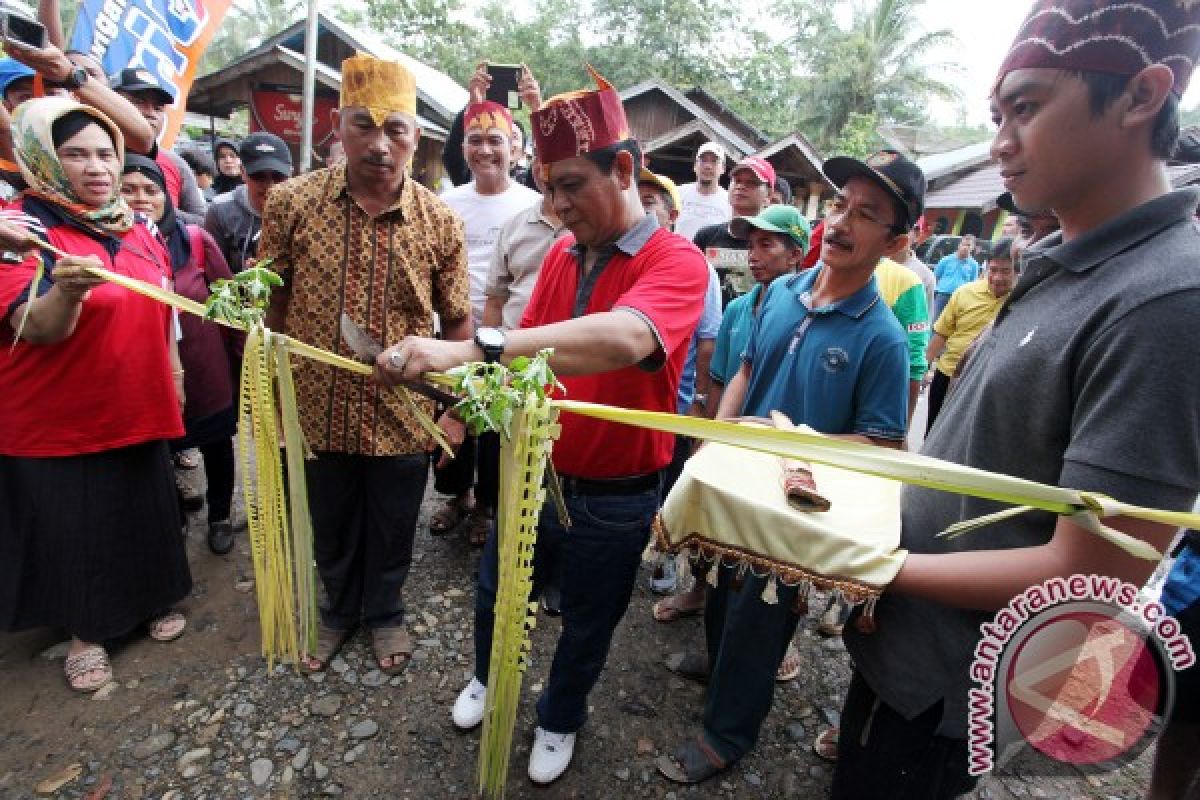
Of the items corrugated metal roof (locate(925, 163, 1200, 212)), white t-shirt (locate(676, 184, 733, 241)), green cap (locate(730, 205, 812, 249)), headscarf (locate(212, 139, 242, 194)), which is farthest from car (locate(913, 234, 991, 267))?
headscarf (locate(212, 139, 242, 194))

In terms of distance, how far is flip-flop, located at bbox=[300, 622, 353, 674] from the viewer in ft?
9.26

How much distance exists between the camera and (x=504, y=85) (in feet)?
14.3

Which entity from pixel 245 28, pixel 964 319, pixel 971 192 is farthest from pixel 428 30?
pixel 964 319

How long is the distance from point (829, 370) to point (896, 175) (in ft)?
2.60

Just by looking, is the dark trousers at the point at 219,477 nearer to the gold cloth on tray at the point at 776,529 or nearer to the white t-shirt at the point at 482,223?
the white t-shirt at the point at 482,223

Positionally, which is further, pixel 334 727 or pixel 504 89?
pixel 504 89

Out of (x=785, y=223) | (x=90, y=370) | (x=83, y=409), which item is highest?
(x=785, y=223)

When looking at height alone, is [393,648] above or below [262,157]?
below

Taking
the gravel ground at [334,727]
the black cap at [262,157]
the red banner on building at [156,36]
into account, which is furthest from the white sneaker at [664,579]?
the red banner on building at [156,36]

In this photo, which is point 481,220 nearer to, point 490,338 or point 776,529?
point 490,338

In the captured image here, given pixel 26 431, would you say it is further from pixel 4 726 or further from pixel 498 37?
pixel 498 37

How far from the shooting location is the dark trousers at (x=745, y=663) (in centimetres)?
221

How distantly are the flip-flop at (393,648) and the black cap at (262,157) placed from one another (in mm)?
3256

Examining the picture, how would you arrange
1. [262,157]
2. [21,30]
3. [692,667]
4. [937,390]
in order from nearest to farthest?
[21,30], [692,667], [262,157], [937,390]
